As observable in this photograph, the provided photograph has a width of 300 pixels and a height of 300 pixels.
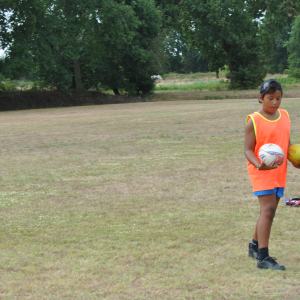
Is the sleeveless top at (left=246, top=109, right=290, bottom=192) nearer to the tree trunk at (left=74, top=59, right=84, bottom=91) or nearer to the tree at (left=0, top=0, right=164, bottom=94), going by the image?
the tree at (left=0, top=0, right=164, bottom=94)

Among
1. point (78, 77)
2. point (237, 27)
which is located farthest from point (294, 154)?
point (237, 27)

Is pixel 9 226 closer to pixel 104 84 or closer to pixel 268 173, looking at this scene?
pixel 268 173

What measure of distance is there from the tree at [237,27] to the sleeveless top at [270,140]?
40.2 metres

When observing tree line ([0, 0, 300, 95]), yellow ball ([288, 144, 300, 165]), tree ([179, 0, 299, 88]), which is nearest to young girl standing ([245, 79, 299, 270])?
yellow ball ([288, 144, 300, 165])

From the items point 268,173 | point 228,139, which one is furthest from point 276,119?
point 228,139

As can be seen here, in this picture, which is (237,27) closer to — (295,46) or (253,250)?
(253,250)

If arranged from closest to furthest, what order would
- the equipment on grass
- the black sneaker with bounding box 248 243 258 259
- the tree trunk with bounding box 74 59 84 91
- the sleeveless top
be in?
1. the sleeveless top
2. the black sneaker with bounding box 248 243 258 259
3. the equipment on grass
4. the tree trunk with bounding box 74 59 84 91

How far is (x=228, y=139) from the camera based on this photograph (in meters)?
14.4

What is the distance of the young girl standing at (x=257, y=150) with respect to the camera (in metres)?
4.18

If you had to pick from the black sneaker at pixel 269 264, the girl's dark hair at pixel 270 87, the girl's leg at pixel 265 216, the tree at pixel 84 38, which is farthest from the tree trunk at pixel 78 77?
the black sneaker at pixel 269 264

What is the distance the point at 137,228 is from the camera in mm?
5656

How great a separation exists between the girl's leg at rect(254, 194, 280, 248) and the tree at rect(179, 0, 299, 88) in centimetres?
4049

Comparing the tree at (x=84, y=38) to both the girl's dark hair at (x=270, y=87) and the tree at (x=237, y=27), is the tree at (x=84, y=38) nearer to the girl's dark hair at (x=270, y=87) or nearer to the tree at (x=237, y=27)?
the tree at (x=237, y=27)

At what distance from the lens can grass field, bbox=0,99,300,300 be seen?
3.94 metres
